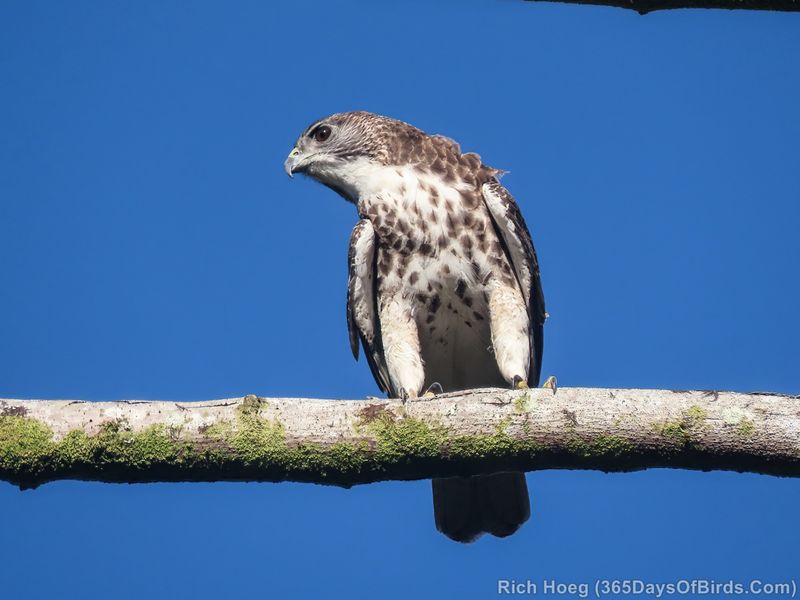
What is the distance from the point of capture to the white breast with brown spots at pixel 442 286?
800 cm

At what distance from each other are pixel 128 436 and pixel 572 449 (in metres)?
2.14

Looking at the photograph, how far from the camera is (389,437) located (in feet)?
16.6

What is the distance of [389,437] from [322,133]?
5.09m

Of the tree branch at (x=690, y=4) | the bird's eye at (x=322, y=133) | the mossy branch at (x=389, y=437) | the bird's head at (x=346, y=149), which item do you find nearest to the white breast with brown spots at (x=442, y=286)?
the bird's head at (x=346, y=149)

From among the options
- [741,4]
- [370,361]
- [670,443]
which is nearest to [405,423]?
[670,443]

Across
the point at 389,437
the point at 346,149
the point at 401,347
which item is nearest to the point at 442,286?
the point at 401,347

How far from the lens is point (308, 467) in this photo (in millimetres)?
5020

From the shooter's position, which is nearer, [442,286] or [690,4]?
[690,4]

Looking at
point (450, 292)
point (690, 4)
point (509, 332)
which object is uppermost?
point (450, 292)

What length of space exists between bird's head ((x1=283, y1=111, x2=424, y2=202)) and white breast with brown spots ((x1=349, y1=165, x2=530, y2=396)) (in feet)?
1.99

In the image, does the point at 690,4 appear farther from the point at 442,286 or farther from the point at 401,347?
the point at 401,347

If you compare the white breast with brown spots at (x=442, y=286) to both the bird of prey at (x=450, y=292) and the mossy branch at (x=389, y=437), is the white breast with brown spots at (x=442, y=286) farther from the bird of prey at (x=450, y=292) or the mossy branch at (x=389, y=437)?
the mossy branch at (x=389, y=437)

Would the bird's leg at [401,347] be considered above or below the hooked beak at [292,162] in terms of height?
below

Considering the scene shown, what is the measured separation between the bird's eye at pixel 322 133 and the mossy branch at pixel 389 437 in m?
4.81
